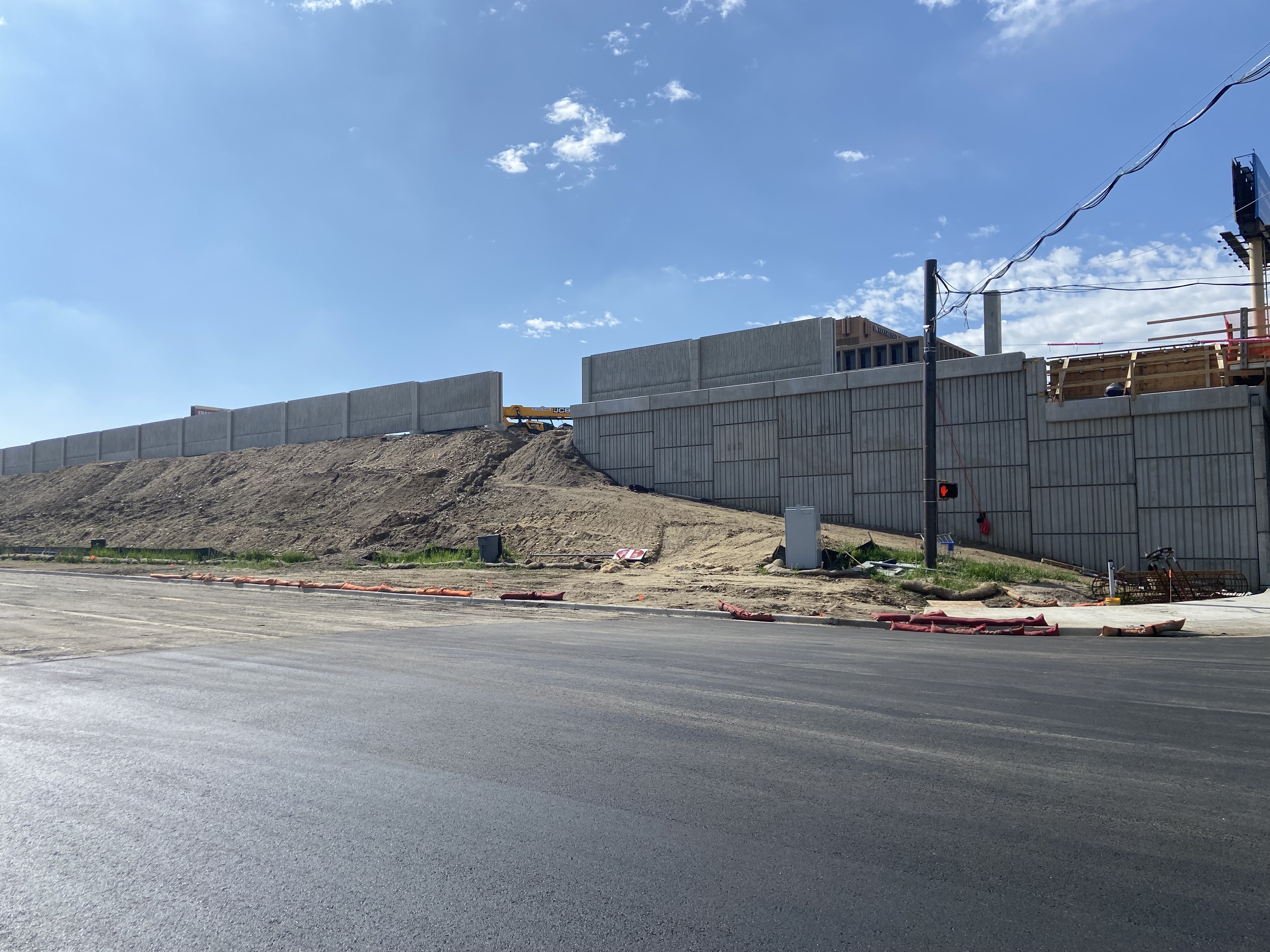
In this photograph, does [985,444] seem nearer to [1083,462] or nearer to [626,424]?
[1083,462]

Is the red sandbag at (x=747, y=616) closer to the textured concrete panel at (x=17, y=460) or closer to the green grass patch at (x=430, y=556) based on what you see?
the green grass patch at (x=430, y=556)

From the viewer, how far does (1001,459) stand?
2828 cm

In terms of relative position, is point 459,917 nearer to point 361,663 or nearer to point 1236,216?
point 361,663

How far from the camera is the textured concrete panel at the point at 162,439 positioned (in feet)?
189

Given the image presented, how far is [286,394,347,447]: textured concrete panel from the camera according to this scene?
163ft

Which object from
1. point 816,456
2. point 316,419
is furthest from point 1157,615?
point 316,419

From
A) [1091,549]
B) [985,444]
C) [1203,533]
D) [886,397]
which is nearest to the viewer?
[1203,533]

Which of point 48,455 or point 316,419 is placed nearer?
point 316,419

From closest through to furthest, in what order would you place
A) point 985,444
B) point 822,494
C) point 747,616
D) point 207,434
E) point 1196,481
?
point 747,616 → point 1196,481 → point 985,444 → point 822,494 → point 207,434

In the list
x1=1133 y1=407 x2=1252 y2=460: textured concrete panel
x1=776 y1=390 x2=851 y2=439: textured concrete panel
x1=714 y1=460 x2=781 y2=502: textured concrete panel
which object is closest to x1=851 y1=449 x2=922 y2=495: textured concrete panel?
x1=776 y1=390 x2=851 y2=439: textured concrete panel

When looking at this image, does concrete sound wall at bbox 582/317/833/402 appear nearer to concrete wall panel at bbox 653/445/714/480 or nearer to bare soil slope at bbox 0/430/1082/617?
concrete wall panel at bbox 653/445/714/480

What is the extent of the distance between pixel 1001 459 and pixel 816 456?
21.9 feet

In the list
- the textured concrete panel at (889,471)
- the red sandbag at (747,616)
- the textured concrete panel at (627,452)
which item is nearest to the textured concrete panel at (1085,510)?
the textured concrete panel at (889,471)

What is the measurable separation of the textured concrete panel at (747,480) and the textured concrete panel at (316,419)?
25159mm
